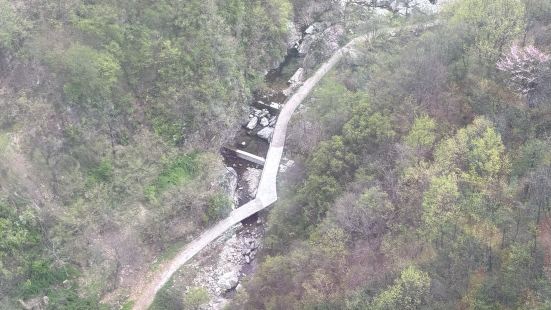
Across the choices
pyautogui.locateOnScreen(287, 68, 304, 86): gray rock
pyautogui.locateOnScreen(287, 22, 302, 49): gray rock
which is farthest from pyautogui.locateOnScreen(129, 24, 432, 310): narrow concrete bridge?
pyautogui.locateOnScreen(287, 22, 302, 49): gray rock

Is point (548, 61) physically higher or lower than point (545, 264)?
higher

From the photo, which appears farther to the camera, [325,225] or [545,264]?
[325,225]

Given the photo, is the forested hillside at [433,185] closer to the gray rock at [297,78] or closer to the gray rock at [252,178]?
the gray rock at [252,178]

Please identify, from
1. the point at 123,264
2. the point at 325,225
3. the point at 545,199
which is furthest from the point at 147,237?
the point at 545,199

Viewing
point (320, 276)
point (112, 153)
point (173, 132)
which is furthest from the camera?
point (173, 132)

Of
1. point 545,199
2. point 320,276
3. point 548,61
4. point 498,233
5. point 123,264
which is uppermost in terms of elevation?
point 548,61

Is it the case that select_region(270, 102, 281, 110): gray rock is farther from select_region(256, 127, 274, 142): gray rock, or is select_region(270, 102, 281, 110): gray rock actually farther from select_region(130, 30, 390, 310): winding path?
select_region(256, 127, 274, 142): gray rock

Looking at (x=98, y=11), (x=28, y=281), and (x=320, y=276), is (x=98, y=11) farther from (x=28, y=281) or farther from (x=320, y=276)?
(x=320, y=276)
